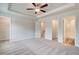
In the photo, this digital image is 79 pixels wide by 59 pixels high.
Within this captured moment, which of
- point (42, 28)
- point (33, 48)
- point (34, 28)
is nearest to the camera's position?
point (33, 48)

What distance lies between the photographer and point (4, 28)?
7.26 ft

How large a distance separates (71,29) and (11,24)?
1.48m

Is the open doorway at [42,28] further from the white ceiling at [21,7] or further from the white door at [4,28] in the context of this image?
the white door at [4,28]

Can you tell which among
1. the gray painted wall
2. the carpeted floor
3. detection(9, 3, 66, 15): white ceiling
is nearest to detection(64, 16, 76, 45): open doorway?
the carpeted floor

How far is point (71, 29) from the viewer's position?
2.78 metres

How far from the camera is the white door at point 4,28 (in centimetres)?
215

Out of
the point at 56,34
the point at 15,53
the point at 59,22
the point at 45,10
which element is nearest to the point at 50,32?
the point at 56,34

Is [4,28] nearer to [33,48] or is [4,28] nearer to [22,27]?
[22,27]

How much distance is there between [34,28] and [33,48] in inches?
17.9

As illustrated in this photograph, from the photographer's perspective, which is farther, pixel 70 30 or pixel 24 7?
pixel 70 30

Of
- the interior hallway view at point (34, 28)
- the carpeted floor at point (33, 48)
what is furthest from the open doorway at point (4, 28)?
the carpeted floor at point (33, 48)

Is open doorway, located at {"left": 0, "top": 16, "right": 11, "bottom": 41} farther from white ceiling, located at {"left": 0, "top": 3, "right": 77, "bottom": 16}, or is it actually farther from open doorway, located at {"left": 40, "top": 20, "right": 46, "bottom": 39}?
open doorway, located at {"left": 40, "top": 20, "right": 46, "bottom": 39}

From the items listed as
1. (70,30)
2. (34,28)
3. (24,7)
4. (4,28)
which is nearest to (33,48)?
(34,28)
